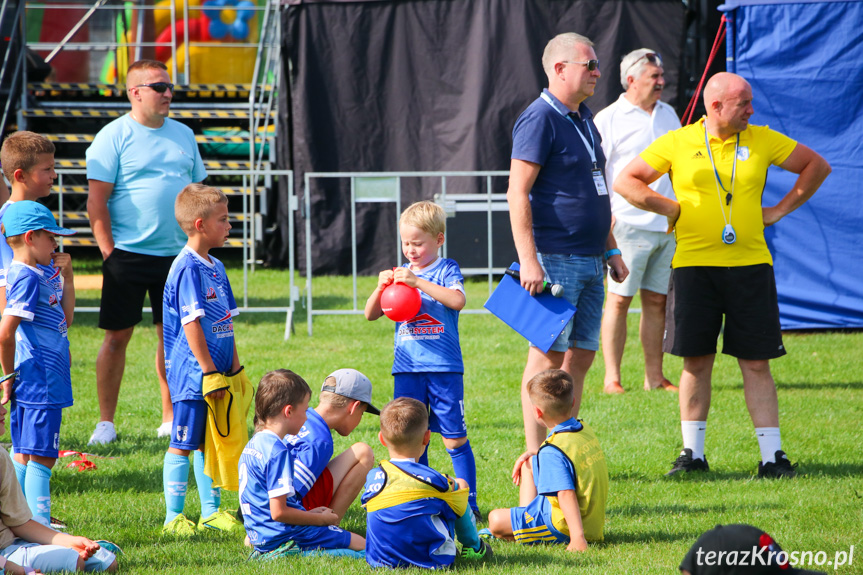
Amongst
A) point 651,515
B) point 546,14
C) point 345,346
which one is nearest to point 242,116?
point 546,14

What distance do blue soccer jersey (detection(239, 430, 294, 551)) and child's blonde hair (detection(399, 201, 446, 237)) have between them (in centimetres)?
112

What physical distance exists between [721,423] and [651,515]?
5.92ft

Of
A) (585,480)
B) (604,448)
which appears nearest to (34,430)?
(585,480)

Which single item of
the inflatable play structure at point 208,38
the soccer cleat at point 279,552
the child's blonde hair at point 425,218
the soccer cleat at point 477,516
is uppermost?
the inflatable play structure at point 208,38

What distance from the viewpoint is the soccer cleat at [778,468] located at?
184 inches

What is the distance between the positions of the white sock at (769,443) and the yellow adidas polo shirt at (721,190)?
88 cm

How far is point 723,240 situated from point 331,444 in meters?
2.28

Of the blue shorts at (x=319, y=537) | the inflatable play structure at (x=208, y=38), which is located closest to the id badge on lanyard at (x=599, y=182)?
the blue shorts at (x=319, y=537)

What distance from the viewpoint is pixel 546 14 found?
11.1 m

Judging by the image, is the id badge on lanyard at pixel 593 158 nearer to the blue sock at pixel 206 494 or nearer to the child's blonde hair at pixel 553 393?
the child's blonde hair at pixel 553 393

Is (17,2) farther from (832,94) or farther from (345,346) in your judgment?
(832,94)

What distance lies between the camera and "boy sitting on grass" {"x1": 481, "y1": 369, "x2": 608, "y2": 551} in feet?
11.8

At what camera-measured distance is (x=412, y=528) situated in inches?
132

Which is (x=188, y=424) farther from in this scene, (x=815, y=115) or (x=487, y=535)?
(x=815, y=115)
